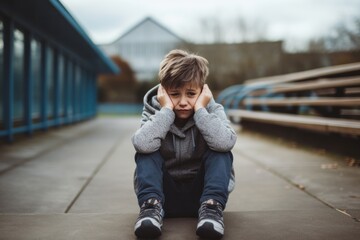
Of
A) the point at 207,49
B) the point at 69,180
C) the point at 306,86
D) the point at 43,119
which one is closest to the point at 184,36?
the point at 207,49

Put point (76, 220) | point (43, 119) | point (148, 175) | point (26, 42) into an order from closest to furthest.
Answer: point (148, 175) < point (76, 220) < point (26, 42) < point (43, 119)

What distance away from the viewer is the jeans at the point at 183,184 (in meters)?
2.40

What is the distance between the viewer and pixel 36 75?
371 inches

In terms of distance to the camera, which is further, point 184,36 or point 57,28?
point 184,36

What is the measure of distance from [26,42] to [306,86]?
502 cm

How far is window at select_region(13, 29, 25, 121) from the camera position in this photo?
7.87 meters

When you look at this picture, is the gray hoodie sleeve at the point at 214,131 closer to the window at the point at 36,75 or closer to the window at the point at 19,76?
the window at the point at 19,76

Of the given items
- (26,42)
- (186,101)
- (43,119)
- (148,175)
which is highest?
(26,42)

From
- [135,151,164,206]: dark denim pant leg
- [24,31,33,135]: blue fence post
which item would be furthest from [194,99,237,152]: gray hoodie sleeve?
[24,31,33,135]: blue fence post

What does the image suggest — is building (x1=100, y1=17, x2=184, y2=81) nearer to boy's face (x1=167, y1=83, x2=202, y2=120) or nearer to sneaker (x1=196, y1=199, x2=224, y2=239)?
boy's face (x1=167, y1=83, x2=202, y2=120)

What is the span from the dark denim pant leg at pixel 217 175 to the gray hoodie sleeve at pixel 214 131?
0.16 ft

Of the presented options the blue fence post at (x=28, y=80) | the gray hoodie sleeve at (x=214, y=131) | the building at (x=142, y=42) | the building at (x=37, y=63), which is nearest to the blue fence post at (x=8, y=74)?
the building at (x=37, y=63)

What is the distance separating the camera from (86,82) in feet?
53.9

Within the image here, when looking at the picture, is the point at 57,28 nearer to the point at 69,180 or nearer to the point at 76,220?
the point at 69,180
